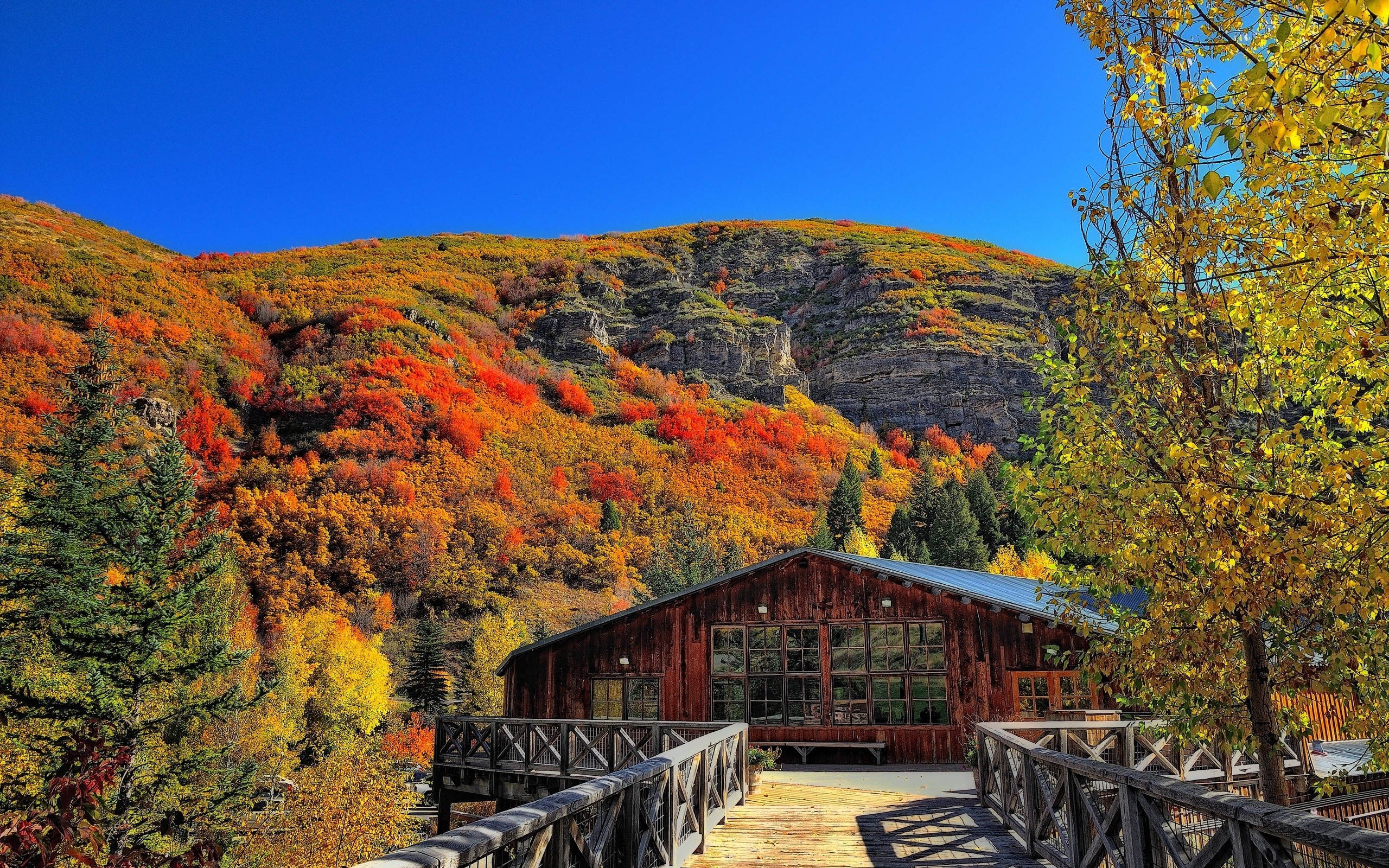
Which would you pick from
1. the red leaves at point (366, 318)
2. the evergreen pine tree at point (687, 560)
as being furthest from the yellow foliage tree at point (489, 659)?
the red leaves at point (366, 318)

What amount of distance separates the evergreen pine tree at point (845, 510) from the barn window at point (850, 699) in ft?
138

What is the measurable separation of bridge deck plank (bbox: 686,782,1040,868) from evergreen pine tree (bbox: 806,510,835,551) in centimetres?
4666

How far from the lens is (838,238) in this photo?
161125 mm

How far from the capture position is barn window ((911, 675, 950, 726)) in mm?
19422

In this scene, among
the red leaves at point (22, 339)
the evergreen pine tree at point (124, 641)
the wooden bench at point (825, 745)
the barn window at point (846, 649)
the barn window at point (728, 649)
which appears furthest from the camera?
the red leaves at point (22, 339)

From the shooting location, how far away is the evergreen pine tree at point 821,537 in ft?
195

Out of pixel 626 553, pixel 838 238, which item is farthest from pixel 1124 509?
pixel 838 238

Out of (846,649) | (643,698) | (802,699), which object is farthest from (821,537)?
(802,699)

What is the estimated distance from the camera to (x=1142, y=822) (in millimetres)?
5273

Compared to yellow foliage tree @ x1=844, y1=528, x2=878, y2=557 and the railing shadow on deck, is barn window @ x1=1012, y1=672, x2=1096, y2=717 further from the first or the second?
yellow foliage tree @ x1=844, y1=528, x2=878, y2=557

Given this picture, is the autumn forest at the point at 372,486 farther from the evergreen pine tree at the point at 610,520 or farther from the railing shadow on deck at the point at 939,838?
the railing shadow on deck at the point at 939,838

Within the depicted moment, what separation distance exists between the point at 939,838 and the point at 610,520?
60673 mm

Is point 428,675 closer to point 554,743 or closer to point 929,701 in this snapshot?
point 554,743

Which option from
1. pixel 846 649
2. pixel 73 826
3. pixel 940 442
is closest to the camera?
pixel 73 826
